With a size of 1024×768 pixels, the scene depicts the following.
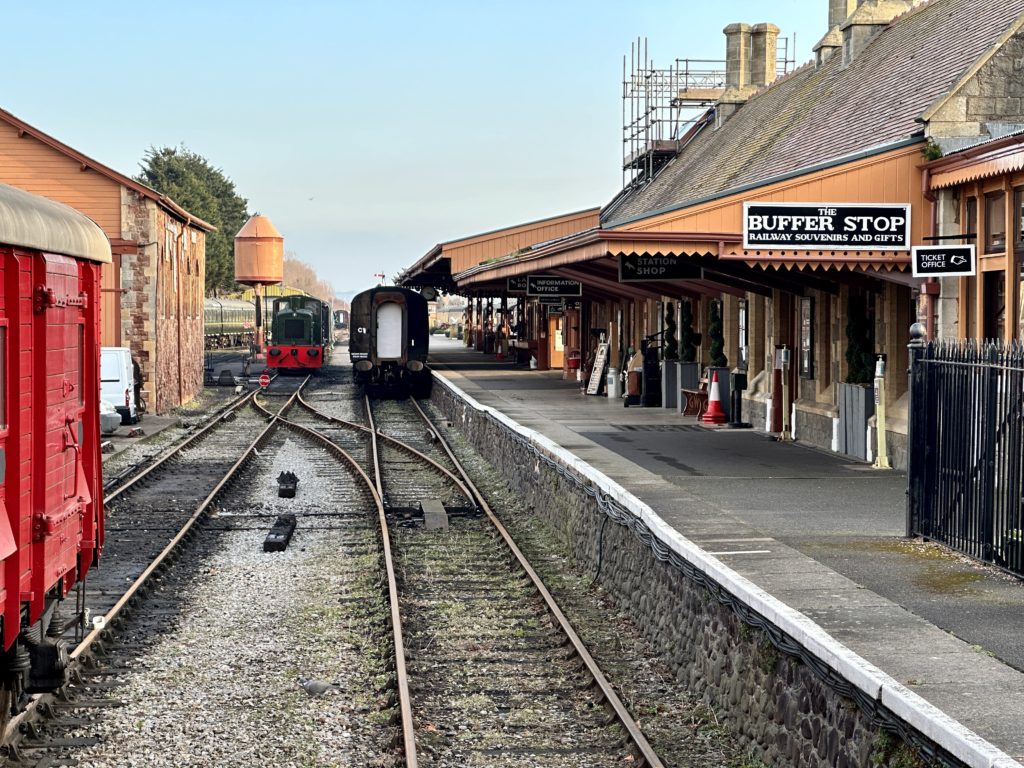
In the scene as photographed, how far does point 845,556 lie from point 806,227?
5161mm

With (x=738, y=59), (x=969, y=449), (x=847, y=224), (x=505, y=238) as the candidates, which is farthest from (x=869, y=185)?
(x=505, y=238)

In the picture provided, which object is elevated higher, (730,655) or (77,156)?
(77,156)

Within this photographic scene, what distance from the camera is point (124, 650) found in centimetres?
945

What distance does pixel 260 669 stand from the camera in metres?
8.97

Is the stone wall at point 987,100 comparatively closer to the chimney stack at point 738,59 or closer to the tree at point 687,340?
the tree at point 687,340

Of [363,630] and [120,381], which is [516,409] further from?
[363,630]

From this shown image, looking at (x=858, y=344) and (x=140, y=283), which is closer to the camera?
(x=858, y=344)

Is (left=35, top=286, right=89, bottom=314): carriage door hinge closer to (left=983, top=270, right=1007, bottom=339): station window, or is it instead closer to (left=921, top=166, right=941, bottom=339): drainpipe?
(left=983, top=270, right=1007, bottom=339): station window

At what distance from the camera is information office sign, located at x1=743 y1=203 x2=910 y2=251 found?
1391 cm

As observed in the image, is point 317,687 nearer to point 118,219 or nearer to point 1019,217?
point 1019,217

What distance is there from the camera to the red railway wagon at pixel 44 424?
→ 6.13m

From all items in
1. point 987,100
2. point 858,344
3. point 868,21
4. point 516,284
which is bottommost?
point 858,344

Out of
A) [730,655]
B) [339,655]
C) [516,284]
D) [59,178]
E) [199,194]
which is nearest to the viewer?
[730,655]

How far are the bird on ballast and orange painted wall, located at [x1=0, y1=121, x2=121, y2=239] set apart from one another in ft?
70.5
